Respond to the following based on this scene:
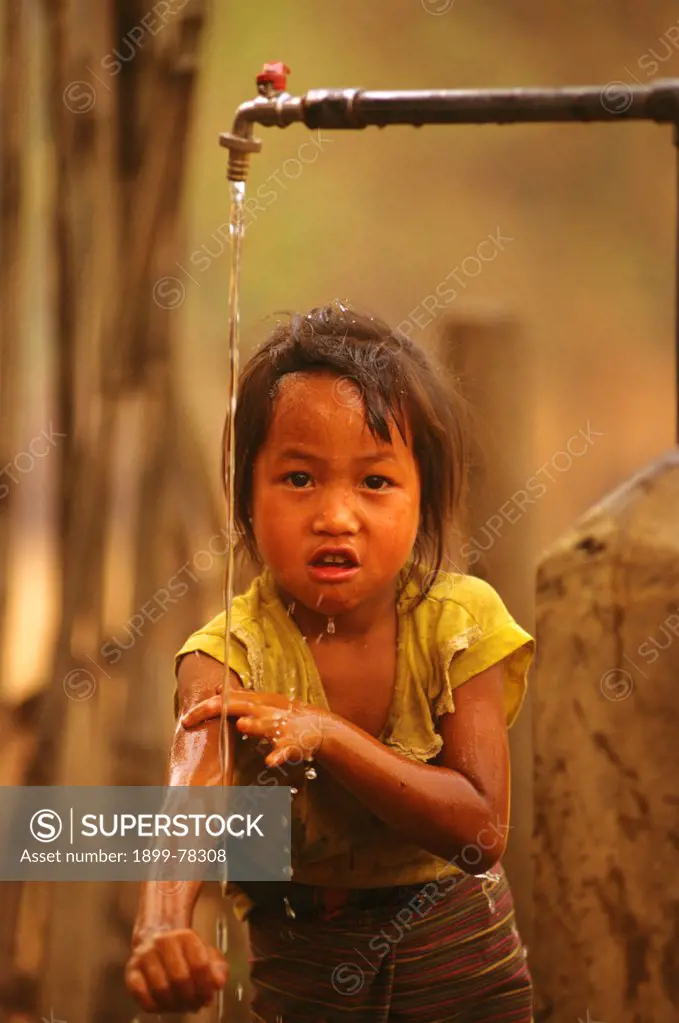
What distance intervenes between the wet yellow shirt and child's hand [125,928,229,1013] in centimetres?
16

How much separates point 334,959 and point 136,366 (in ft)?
2.56

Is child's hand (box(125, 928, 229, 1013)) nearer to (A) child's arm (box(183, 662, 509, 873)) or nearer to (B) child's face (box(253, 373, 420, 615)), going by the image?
(A) child's arm (box(183, 662, 509, 873))

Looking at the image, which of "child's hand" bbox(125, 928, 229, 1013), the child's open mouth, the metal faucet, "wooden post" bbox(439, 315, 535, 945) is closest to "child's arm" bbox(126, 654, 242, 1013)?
"child's hand" bbox(125, 928, 229, 1013)

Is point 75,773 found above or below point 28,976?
above

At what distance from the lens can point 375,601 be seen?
0.93 meters

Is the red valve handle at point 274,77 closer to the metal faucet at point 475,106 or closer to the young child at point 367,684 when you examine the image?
the metal faucet at point 475,106

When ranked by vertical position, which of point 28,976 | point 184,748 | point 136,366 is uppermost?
point 136,366

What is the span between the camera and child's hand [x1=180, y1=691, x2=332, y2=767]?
0.81 metres

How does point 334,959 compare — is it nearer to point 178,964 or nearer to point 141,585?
point 178,964

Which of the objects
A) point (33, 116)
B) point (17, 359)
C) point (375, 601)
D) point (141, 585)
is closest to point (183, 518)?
point (141, 585)

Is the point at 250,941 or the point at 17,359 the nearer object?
the point at 250,941

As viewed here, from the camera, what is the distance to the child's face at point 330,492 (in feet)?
2.87

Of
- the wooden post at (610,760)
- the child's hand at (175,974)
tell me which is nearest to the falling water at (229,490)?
the child's hand at (175,974)

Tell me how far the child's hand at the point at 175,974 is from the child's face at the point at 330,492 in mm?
260
